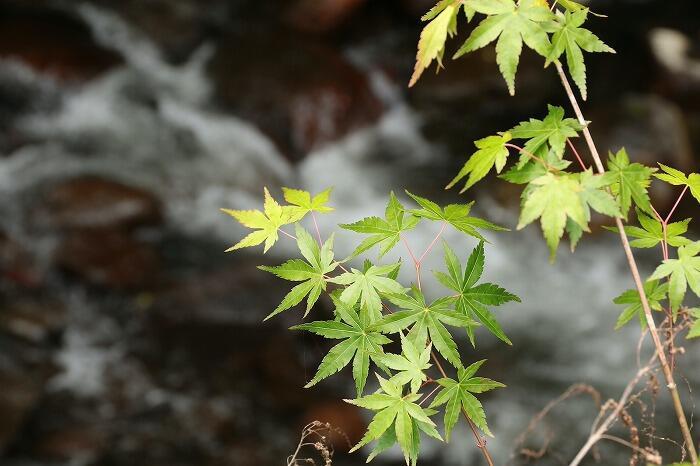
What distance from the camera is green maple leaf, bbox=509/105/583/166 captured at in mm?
1439

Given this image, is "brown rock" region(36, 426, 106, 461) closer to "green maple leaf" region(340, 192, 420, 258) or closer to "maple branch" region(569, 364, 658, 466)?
"green maple leaf" region(340, 192, 420, 258)

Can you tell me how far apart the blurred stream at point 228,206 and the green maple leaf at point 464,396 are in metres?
2.95

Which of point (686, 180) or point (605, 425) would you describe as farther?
point (686, 180)

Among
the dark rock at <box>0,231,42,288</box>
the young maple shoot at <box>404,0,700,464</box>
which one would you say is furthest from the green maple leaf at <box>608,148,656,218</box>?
A: the dark rock at <box>0,231,42,288</box>

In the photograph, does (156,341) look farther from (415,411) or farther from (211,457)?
(415,411)

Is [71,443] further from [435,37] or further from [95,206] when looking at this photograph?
[435,37]

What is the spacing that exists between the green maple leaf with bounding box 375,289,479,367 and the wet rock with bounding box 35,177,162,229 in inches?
179

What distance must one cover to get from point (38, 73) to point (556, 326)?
5417 mm

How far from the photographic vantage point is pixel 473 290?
4.92ft

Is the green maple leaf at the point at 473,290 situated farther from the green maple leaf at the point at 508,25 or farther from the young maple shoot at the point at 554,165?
the green maple leaf at the point at 508,25

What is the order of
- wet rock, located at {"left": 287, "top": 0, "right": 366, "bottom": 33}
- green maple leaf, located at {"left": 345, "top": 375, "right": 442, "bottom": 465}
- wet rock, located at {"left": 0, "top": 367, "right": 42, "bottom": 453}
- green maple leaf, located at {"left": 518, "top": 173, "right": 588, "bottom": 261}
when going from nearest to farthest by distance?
green maple leaf, located at {"left": 518, "top": 173, "right": 588, "bottom": 261} < green maple leaf, located at {"left": 345, "top": 375, "right": 442, "bottom": 465} < wet rock, located at {"left": 0, "top": 367, "right": 42, "bottom": 453} < wet rock, located at {"left": 287, "top": 0, "right": 366, "bottom": 33}

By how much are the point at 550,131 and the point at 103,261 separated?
4635 mm

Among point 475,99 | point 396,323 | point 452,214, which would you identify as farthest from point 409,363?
point 475,99

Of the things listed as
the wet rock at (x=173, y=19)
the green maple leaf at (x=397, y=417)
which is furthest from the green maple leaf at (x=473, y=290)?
the wet rock at (x=173, y=19)
